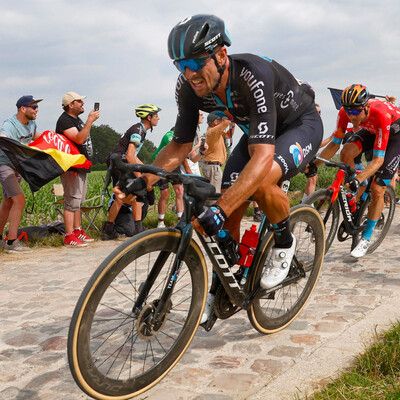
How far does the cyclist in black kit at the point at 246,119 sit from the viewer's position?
3094 mm

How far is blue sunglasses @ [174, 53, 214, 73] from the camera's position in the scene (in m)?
3.12

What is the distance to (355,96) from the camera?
6066 millimetres

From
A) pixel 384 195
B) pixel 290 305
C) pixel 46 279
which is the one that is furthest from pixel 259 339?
pixel 384 195

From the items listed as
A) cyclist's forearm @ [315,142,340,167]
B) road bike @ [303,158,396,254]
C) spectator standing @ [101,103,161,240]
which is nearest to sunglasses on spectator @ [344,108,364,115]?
cyclist's forearm @ [315,142,340,167]

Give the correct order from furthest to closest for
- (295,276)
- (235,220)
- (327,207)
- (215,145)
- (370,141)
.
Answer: (215,145) → (370,141) → (327,207) → (295,276) → (235,220)

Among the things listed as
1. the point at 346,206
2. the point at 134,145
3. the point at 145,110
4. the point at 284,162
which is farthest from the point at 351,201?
the point at 145,110

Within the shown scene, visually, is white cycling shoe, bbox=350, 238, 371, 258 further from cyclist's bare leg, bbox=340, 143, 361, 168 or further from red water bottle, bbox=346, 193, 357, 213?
cyclist's bare leg, bbox=340, 143, 361, 168

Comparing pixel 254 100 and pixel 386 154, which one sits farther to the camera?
pixel 386 154

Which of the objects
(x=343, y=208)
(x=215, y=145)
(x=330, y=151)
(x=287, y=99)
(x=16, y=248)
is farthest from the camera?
(x=215, y=145)

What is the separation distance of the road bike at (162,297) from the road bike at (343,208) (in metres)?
1.50

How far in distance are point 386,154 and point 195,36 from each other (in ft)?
14.9

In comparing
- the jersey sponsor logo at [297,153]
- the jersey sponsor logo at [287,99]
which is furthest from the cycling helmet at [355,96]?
the jersey sponsor logo at [297,153]

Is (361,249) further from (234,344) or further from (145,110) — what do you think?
(145,110)

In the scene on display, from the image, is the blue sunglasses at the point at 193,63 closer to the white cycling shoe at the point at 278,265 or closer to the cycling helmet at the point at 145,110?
the white cycling shoe at the point at 278,265
